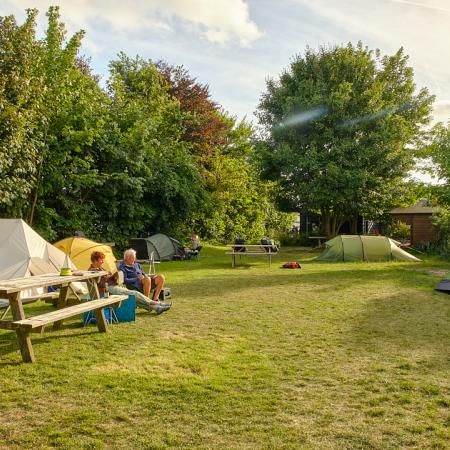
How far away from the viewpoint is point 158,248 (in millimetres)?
19312

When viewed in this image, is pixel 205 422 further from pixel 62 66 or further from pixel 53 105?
pixel 62 66

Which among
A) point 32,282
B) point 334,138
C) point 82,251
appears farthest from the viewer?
point 334,138

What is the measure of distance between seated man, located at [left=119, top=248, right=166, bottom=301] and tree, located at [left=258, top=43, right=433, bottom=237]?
1547 centimetres

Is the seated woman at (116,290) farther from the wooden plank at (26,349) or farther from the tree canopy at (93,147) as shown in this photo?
the tree canopy at (93,147)

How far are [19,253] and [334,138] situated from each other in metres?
17.7

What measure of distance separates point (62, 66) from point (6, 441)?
15843 millimetres

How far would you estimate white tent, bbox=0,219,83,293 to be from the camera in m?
9.45

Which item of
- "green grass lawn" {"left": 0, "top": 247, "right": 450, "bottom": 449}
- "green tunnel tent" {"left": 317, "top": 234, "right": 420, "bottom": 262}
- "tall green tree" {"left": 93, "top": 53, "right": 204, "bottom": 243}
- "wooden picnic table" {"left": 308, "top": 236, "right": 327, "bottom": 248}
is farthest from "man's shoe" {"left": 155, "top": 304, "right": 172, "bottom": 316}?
"wooden picnic table" {"left": 308, "top": 236, "right": 327, "bottom": 248}

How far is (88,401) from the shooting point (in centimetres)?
421

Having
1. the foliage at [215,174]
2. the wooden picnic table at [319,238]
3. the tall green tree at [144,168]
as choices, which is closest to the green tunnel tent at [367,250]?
the wooden picnic table at [319,238]

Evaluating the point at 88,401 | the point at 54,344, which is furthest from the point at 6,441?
the point at 54,344

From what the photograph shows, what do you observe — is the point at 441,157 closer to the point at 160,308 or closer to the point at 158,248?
the point at 158,248

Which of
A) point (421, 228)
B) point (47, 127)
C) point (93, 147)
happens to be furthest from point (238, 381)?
point (421, 228)

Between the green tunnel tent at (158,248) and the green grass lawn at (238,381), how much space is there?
9.78 meters
